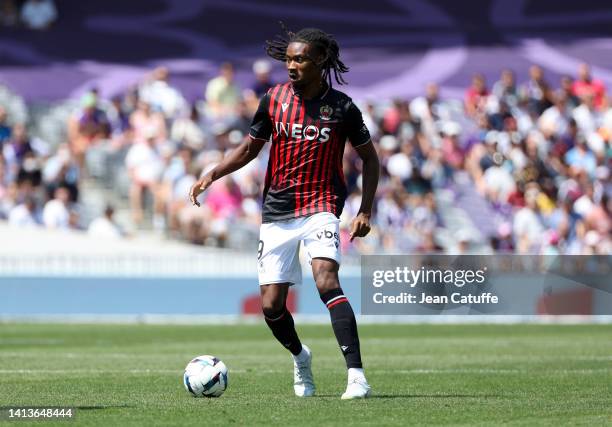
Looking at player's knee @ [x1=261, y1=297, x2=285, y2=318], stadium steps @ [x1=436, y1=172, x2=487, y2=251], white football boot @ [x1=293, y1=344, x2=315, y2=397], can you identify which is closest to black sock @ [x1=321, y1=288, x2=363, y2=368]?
player's knee @ [x1=261, y1=297, x2=285, y2=318]

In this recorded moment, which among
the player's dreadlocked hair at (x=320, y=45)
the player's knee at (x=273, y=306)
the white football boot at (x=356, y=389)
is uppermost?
Result: the player's dreadlocked hair at (x=320, y=45)

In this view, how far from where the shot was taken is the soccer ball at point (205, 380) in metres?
9.82

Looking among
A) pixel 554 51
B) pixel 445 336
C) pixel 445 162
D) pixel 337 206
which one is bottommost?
pixel 445 336

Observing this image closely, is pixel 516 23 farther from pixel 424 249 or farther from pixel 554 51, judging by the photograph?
pixel 424 249

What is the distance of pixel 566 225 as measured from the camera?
84.5 ft

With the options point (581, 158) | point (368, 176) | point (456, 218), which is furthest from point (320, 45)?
point (581, 158)

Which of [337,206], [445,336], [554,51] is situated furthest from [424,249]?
[337,206]

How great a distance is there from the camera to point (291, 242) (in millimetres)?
9797

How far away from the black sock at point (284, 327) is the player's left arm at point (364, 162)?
85cm

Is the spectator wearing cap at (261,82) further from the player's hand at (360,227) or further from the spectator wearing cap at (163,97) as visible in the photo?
the player's hand at (360,227)

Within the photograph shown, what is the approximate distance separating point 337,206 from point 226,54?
25.8 m

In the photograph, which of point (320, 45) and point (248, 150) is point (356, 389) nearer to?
point (248, 150)

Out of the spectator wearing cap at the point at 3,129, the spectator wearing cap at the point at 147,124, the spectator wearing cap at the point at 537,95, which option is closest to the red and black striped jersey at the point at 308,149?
the spectator wearing cap at the point at 147,124

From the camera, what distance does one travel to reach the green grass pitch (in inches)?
334
